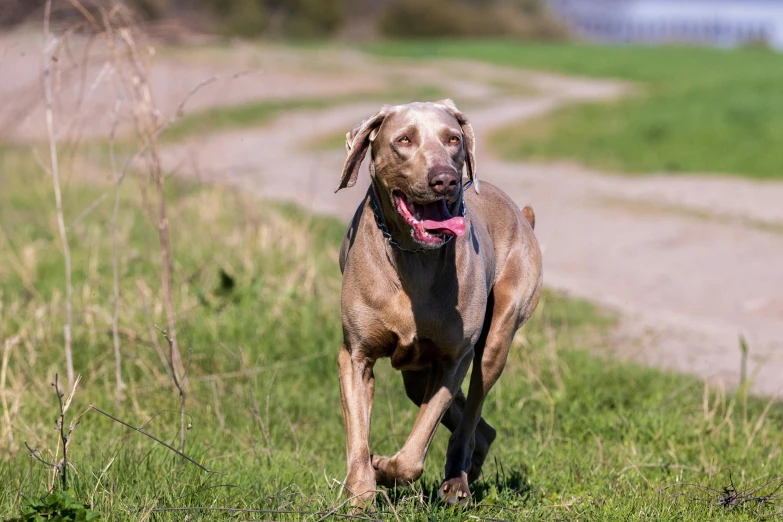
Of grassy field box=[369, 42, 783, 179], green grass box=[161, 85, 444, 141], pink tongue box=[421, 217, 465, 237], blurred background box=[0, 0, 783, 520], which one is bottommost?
green grass box=[161, 85, 444, 141]

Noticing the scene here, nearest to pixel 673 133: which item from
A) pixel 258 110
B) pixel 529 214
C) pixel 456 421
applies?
pixel 258 110

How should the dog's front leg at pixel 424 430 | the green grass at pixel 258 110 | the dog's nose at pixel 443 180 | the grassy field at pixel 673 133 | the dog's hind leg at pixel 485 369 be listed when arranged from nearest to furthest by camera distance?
the dog's nose at pixel 443 180
the dog's front leg at pixel 424 430
the dog's hind leg at pixel 485 369
the grassy field at pixel 673 133
the green grass at pixel 258 110

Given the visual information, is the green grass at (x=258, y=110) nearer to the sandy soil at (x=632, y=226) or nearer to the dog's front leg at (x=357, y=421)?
the sandy soil at (x=632, y=226)

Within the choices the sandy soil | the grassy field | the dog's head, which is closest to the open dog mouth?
the dog's head

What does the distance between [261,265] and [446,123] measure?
4566 mm

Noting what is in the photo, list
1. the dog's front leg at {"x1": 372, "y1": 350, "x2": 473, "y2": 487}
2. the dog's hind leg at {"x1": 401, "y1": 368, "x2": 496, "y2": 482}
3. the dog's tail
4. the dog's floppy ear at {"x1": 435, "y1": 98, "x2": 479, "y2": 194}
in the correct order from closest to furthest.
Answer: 1. the dog's front leg at {"x1": 372, "y1": 350, "x2": 473, "y2": 487}
2. the dog's floppy ear at {"x1": 435, "y1": 98, "x2": 479, "y2": 194}
3. the dog's hind leg at {"x1": 401, "y1": 368, "x2": 496, "y2": 482}
4. the dog's tail

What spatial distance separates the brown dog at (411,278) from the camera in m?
4.14

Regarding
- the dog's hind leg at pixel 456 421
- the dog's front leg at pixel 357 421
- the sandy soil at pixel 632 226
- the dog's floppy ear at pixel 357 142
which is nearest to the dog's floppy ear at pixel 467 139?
the dog's floppy ear at pixel 357 142

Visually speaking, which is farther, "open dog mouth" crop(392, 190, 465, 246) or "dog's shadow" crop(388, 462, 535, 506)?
"dog's shadow" crop(388, 462, 535, 506)

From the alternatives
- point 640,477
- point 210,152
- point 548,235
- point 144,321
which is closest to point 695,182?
point 548,235

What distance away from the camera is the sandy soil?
7898mm

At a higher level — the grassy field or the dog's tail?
the dog's tail

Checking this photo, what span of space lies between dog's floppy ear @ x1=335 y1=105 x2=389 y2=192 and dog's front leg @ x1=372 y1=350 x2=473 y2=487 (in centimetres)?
80

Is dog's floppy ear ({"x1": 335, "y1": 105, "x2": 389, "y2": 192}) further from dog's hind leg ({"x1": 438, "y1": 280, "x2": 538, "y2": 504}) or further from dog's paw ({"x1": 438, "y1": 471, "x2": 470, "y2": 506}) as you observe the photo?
dog's paw ({"x1": 438, "y1": 471, "x2": 470, "y2": 506})
